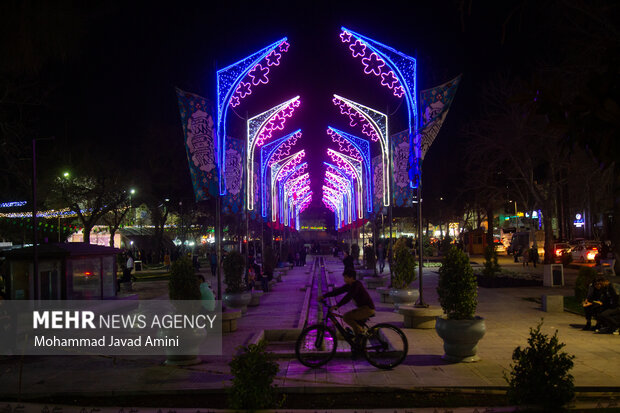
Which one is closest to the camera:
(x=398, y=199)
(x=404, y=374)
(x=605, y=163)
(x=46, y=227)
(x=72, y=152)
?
(x=605, y=163)

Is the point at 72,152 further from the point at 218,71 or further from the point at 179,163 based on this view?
the point at 218,71

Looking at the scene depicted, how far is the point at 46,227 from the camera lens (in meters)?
42.3

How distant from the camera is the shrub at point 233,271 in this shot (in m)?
16.9

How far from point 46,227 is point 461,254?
38907mm

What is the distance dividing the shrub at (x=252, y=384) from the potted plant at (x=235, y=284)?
36.5 feet

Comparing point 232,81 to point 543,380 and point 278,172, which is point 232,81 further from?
point 278,172

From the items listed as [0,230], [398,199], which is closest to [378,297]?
[398,199]

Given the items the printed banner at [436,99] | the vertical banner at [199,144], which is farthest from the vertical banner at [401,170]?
the vertical banner at [199,144]

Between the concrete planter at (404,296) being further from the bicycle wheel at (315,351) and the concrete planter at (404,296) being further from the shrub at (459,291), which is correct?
the bicycle wheel at (315,351)

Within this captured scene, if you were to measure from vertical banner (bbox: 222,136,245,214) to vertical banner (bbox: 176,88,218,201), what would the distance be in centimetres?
537

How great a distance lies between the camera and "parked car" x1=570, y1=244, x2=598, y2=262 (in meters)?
38.9

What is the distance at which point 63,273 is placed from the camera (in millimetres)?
16141

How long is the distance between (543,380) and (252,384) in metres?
2.85

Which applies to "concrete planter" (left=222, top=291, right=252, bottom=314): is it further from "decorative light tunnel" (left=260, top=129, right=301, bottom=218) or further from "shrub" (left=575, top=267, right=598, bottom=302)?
"decorative light tunnel" (left=260, top=129, right=301, bottom=218)
